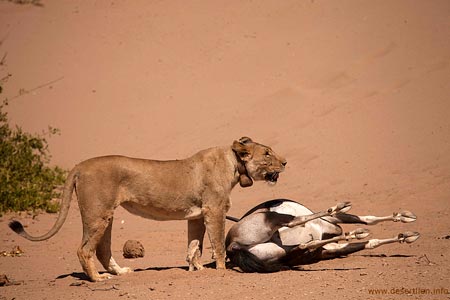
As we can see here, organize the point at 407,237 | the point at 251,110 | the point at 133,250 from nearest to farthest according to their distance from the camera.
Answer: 1. the point at 407,237
2. the point at 133,250
3. the point at 251,110

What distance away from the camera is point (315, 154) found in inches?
594

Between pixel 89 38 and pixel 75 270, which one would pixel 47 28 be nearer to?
pixel 89 38

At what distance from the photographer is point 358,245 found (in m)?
8.90

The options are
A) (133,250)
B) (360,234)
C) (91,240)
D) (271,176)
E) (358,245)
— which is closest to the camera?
(91,240)

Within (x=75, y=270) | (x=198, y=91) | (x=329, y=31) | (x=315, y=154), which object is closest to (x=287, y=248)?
(x=75, y=270)

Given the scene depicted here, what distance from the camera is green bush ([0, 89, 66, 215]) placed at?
13.3m

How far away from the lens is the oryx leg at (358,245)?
28.8 ft

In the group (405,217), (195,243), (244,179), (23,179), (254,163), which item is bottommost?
(195,243)

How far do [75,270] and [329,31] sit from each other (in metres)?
13.1

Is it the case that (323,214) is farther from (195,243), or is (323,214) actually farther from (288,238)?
(195,243)

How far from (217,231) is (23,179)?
21.0 ft

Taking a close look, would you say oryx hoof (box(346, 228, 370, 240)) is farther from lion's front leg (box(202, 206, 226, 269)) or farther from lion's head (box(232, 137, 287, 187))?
lion's front leg (box(202, 206, 226, 269))

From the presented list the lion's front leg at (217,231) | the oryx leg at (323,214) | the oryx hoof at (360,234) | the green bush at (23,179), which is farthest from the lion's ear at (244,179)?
the green bush at (23,179)

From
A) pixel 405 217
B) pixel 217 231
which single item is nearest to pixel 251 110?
pixel 405 217
